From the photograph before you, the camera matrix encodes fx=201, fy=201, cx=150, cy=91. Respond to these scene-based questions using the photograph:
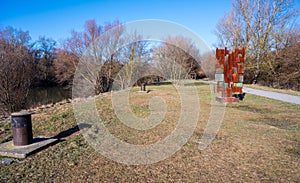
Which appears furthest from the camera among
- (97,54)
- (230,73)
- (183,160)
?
(97,54)

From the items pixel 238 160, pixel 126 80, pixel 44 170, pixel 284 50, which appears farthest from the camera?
pixel 284 50

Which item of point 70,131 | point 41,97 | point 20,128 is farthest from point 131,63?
point 20,128

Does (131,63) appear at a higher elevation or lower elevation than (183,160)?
higher

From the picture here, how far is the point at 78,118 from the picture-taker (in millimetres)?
6645

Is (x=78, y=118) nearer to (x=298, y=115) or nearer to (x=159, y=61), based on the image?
(x=298, y=115)

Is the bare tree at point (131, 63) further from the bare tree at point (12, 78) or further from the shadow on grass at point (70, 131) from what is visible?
the shadow on grass at point (70, 131)

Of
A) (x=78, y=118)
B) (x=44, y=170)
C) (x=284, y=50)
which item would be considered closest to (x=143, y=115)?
(x=78, y=118)

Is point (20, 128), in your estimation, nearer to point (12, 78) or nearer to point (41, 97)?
point (12, 78)

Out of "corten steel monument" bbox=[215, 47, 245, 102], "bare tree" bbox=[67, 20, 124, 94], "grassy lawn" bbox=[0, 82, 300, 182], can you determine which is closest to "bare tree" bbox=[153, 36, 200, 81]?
"bare tree" bbox=[67, 20, 124, 94]

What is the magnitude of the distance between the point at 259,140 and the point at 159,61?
1426cm

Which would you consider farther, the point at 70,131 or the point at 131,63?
the point at 131,63

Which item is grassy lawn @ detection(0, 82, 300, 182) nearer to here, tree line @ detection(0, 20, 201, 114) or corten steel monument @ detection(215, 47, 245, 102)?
corten steel monument @ detection(215, 47, 245, 102)

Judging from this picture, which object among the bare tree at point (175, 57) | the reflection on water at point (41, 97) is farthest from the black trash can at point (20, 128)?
the bare tree at point (175, 57)

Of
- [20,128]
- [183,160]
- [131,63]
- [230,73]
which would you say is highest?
[131,63]
